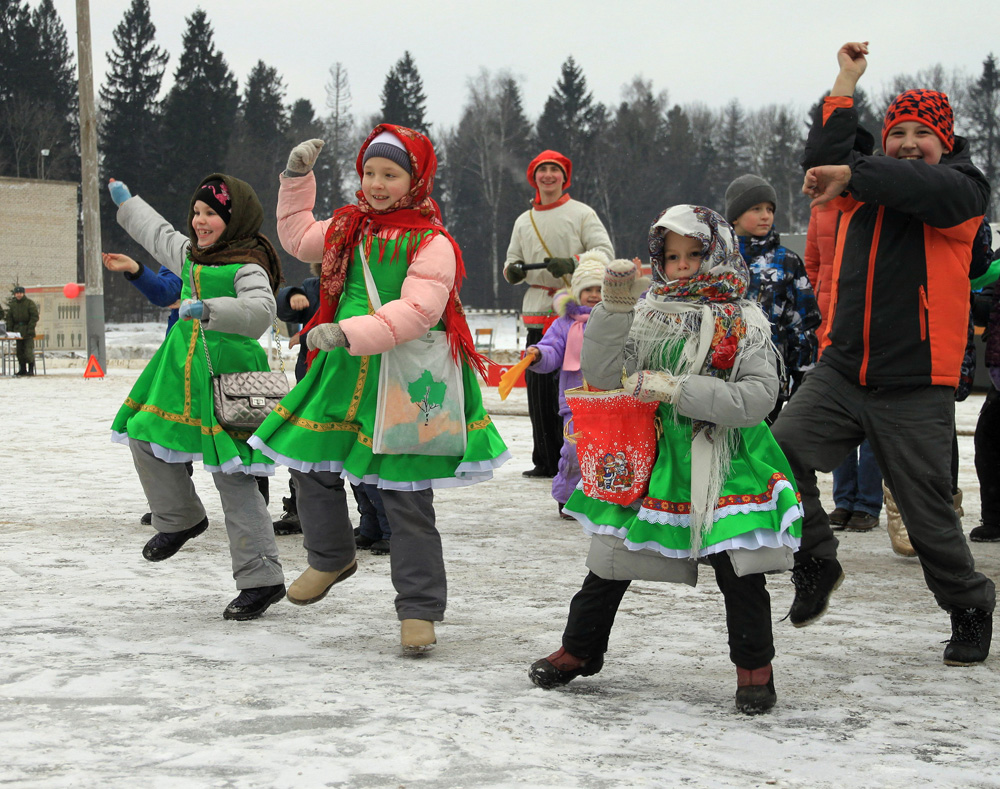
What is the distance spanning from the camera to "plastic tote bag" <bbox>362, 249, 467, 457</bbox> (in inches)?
153

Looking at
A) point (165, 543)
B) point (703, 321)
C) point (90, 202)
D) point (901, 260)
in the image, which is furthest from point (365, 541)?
point (90, 202)

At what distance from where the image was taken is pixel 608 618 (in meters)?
3.47

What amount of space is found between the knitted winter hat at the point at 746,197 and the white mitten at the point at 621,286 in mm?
2286

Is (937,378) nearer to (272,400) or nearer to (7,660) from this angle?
(272,400)

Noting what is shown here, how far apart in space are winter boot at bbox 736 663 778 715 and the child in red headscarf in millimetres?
1032

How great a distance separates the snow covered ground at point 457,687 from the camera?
2.74 m

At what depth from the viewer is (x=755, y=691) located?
3.25 meters

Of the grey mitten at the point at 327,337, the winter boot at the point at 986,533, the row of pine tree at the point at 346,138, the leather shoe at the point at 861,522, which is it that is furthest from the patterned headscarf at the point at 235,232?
the row of pine tree at the point at 346,138

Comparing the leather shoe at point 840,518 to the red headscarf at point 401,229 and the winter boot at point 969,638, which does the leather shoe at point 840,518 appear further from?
the red headscarf at point 401,229

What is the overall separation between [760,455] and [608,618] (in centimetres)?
65

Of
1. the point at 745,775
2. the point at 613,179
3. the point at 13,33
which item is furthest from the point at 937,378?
the point at 13,33

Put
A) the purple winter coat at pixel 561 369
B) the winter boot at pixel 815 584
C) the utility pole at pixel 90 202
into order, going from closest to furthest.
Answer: the winter boot at pixel 815 584 → the purple winter coat at pixel 561 369 → the utility pole at pixel 90 202

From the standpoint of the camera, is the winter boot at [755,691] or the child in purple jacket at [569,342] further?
the child in purple jacket at [569,342]

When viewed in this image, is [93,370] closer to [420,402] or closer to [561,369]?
[561,369]
